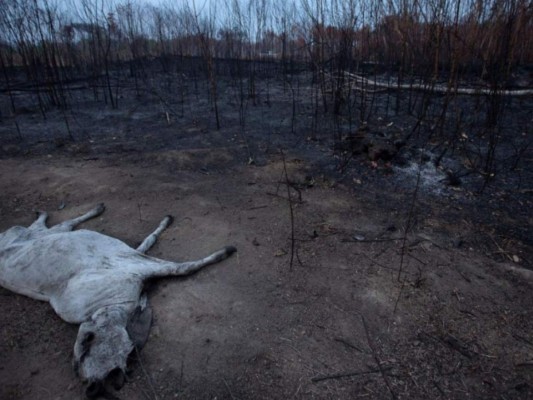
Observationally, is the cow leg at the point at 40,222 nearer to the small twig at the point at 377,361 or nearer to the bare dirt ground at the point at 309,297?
the bare dirt ground at the point at 309,297

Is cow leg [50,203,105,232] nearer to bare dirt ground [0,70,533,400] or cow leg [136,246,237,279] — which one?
bare dirt ground [0,70,533,400]

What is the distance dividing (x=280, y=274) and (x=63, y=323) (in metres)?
1.30

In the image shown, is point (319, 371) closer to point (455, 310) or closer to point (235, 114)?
point (455, 310)

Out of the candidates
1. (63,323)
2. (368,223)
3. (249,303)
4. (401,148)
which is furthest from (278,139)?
(63,323)

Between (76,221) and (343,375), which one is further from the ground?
(76,221)

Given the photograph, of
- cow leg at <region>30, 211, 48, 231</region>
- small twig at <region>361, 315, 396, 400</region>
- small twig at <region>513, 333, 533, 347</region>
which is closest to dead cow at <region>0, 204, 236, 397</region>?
cow leg at <region>30, 211, 48, 231</region>

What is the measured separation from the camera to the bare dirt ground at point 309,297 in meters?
1.58

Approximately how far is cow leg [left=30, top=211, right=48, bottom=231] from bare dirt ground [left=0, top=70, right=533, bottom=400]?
111mm

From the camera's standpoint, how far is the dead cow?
1.53 m

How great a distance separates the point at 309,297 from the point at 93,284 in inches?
48.7

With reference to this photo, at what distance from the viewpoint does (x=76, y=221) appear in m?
2.87

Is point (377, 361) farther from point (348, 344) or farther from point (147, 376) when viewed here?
point (147, 376)

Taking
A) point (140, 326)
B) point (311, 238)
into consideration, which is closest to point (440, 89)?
point (311, 238)

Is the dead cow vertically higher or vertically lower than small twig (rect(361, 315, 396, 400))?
higher
